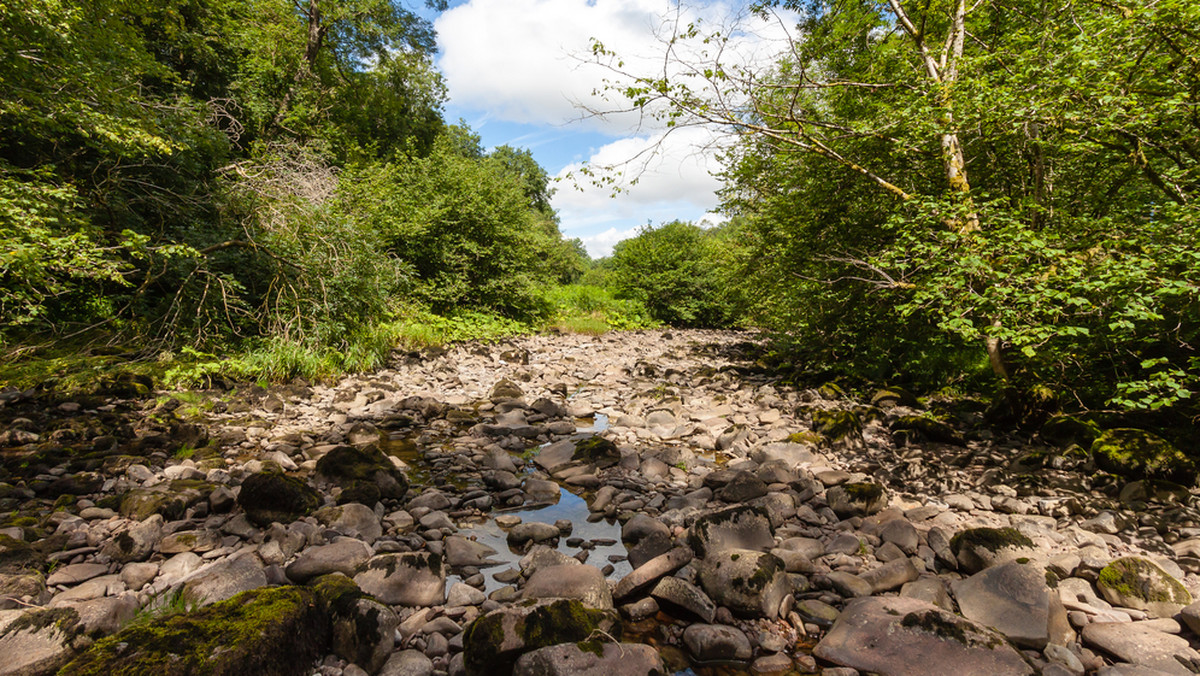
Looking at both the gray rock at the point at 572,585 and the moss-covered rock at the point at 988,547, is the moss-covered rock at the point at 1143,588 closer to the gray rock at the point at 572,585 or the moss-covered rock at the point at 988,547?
the moss-covered rock at the point at 988,547

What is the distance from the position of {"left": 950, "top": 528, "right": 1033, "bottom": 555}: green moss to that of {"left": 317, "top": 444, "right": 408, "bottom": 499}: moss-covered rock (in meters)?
4.63

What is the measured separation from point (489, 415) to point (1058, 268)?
23.1 feet

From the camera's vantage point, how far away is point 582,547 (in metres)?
4.11

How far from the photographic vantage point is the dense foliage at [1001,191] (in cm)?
387

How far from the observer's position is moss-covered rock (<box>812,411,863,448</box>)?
6.17 m

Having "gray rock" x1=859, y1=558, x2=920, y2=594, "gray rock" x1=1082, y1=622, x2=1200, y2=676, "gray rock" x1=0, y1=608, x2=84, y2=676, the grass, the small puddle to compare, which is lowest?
the small puddle

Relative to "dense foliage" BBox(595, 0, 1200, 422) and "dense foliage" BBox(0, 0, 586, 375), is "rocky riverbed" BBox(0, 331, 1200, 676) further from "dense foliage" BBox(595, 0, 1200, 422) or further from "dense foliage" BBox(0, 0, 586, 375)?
"dense foliage" BBox(0, 0, 586, 375)

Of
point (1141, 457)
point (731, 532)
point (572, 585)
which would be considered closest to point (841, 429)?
point (1141, 457)

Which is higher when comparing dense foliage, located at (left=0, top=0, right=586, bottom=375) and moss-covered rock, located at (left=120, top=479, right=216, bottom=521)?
dense foliage, located at (left=0, top=0, right=586, bottom=375)

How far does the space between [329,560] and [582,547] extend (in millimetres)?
1833

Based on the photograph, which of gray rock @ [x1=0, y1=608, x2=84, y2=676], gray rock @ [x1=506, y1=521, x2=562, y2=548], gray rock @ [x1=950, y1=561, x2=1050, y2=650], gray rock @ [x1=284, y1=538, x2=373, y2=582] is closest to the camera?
gray rock @ [x1=0, y1=608, x2=84, y2=676]

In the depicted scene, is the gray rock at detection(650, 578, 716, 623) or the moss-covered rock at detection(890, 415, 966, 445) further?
the moss-covered rock at detection(890, 415, 966, 445)

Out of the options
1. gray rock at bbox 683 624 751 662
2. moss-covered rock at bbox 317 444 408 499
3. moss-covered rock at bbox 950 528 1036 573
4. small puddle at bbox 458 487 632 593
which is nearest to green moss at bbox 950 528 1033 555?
moss-covered rock at bbox 950 528 1036 573

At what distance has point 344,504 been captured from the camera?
14.1 ft
